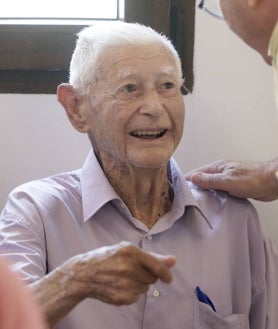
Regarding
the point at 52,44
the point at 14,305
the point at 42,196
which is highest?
the point at 14,305

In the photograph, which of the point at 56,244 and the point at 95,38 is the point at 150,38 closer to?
the point at 95,38

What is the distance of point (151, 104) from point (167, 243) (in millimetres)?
317

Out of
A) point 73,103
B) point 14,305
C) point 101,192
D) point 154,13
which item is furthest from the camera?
point 154,13

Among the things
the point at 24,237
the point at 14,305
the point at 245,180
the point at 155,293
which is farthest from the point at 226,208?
the point at 14,305

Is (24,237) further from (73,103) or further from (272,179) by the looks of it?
(272,179)

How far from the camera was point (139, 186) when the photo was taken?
54.6 inches

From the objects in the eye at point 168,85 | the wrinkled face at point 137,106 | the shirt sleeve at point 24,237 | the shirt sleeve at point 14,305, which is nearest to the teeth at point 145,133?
the wrinkled face at point 137,106

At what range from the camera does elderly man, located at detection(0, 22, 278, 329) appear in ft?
4.17

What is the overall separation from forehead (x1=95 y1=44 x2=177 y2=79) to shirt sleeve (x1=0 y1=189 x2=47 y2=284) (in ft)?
1.13

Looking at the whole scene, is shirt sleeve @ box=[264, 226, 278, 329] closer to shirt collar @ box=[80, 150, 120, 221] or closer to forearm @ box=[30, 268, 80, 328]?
shirt collar @ box=[80, 150, 120, 221]

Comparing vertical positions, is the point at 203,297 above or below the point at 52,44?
below

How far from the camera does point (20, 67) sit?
67.5 inches

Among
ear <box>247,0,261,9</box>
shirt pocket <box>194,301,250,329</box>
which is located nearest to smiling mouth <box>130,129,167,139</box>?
shirt pocket <box>194,301,250,329</box>

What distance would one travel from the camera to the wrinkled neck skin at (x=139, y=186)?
138 centimetres
